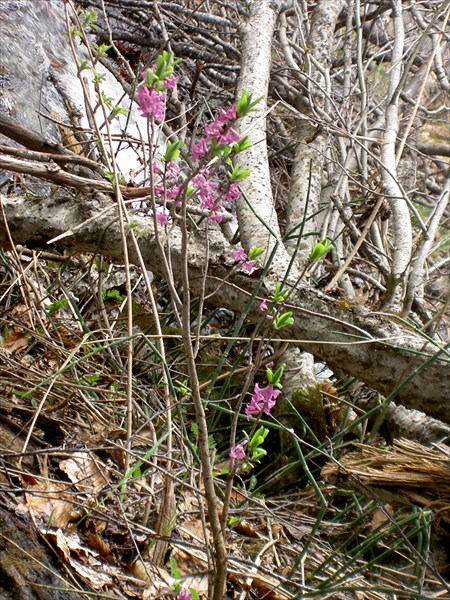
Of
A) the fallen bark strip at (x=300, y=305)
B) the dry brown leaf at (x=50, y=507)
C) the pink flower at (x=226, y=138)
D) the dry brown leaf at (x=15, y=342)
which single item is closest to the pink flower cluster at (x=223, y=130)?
the pink flower at (x=226, y=138)

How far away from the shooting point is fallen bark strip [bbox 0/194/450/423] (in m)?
1.66

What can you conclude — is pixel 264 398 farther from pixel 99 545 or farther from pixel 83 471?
pixel 83 471

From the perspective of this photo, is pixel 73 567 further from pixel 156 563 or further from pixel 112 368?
pixel 112 368

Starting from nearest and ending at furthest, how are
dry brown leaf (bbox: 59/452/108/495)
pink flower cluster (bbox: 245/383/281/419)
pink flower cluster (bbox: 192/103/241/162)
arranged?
pink flower cluster (bbox: 192/103/241/162) < pink flower cluster (bbox: 245/383/281/419) < dry brown leaf (bbox: 59/452/108/495)

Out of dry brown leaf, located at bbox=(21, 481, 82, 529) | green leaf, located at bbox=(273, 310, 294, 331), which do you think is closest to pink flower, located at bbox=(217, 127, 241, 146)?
green leaf, located at bbox=(273, 310, 294, 331)

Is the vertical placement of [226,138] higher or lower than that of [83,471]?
higher

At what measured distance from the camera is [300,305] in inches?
75.4

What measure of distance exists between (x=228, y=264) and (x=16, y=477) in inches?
35.9

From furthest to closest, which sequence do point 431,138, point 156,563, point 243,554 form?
point 431,138 < point 243,554 < point 156,563

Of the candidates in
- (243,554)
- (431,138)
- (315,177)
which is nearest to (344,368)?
(243,554)

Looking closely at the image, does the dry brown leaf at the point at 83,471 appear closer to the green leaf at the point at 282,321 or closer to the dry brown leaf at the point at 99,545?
the dry brown leaf at the point at 99,545

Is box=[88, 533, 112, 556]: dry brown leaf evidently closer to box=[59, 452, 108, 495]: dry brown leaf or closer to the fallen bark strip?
box=[59, 452, 108, 495]: dry brown leaf

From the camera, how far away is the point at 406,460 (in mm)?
1437

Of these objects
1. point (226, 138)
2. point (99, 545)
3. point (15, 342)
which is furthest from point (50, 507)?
point (226, 138)
